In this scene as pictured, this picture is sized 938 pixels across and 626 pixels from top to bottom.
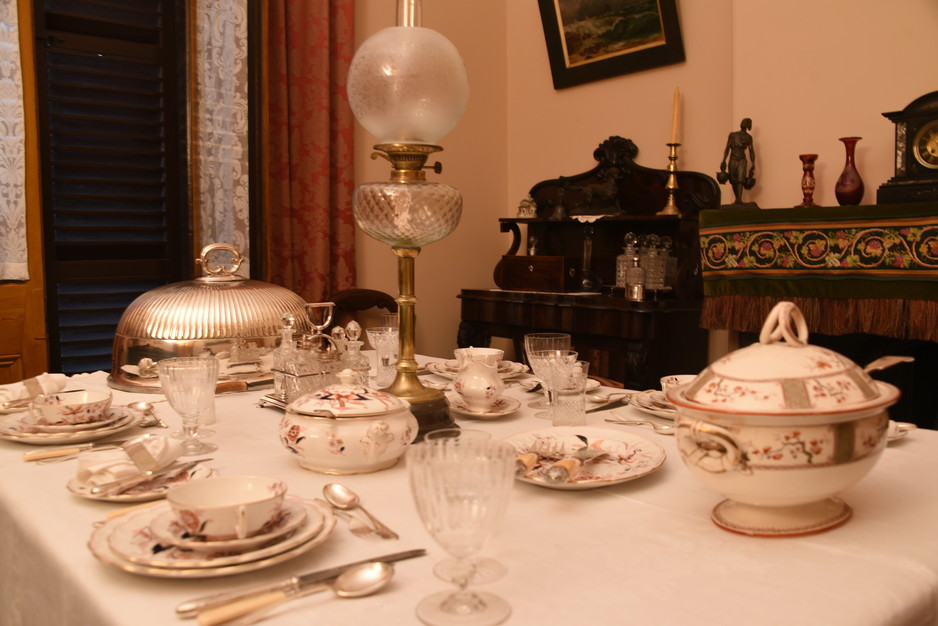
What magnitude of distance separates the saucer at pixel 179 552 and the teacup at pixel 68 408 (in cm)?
55

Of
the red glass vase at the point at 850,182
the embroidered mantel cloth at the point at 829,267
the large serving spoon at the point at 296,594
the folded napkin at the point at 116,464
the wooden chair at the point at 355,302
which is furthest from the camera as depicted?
the wooden chair at the point at 355,302

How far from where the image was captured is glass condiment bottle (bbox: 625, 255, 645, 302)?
3.23 m

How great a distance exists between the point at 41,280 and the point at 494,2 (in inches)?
111

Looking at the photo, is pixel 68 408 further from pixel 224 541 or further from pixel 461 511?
pixel 461 511

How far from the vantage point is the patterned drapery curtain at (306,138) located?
3520 millimetres

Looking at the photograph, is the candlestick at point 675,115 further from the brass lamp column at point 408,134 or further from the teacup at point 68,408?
the teacup at point 68,408

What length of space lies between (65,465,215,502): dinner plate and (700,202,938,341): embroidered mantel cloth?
6.88ft

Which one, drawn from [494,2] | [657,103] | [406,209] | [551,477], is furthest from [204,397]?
[494,2]

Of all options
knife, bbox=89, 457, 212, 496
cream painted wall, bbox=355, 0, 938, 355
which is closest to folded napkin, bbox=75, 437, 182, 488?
knife, bbox=89, 457, 212, 496

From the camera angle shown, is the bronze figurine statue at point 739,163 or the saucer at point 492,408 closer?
the saucer at point 492,408

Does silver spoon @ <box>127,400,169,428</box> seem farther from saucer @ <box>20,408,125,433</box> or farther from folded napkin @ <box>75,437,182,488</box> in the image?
folded napkin @ <box>75,437,182,488</box>

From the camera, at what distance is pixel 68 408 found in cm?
134

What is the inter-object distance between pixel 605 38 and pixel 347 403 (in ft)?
10.6

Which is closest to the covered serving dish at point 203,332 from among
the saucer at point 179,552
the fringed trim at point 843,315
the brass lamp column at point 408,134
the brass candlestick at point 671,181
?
the brass lamp column at point 408,134
